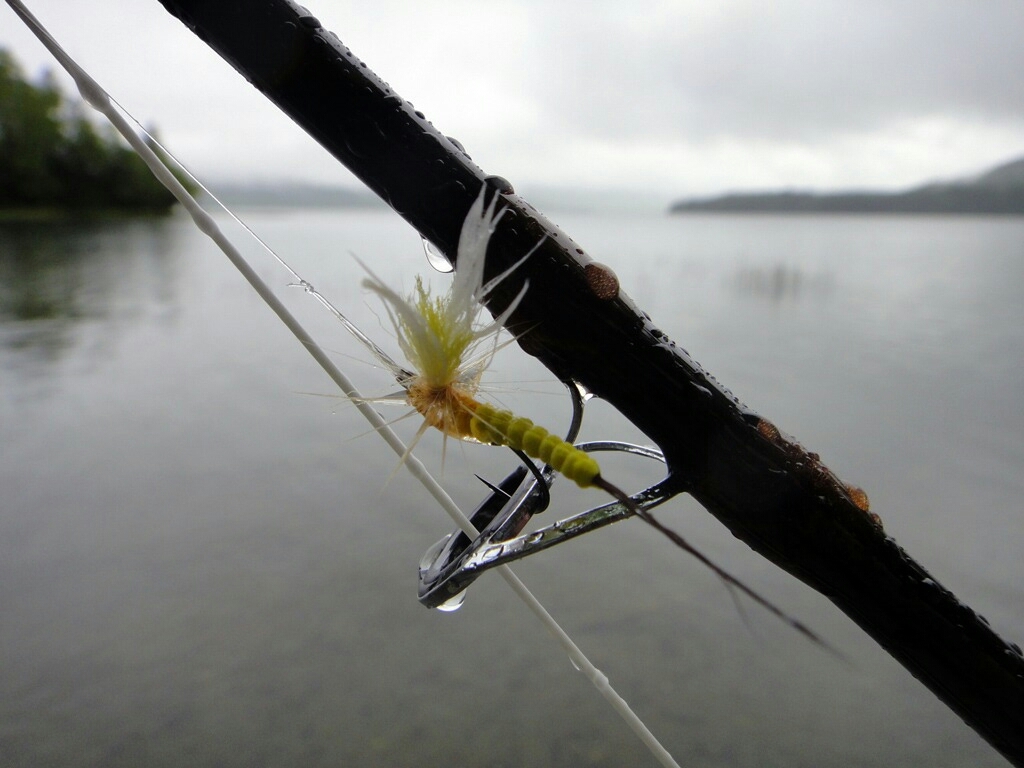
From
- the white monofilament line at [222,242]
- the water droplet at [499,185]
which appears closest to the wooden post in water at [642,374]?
the water droplet at [499,185]

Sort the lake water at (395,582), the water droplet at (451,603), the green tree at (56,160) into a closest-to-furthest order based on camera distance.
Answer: the water droplet at (451,603)
the lake water at (395,582)
the green tree at (56,160)

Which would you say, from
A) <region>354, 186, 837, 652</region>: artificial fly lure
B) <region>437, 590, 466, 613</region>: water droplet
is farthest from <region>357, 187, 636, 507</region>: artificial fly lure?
<region>437, 590, 466, 613</region>: water droplet

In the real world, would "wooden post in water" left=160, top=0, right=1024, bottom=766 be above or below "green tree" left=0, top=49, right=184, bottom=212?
above

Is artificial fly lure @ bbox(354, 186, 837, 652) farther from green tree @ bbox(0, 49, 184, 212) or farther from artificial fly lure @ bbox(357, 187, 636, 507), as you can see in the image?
green tree @ bbox(0, 49, 184, 212)

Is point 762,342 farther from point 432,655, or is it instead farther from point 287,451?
point 432,655

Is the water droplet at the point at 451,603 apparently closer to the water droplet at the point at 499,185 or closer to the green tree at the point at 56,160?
the water droplet at the point at 499,185

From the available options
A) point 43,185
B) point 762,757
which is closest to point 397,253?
point 762,757

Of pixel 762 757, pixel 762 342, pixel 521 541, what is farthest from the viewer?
pixel 762 342
